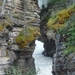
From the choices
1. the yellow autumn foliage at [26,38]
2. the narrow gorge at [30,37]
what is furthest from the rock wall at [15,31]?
the yellow autumn foliage at [26,38]

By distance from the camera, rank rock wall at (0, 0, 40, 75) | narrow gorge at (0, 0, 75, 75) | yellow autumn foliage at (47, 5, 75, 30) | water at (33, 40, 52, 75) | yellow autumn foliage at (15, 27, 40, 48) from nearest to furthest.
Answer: narrow gorge at (0, 0, 75, 75) → yellow autumn foliage at (47, 5, 75, 30) → rock wall at (0, 0, 40, 75) → yellow autumn foliage at (15, 27, 40, 48) → water at (33, 40, 52, 75)

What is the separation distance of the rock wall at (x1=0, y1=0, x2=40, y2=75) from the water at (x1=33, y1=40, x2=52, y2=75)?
757 mm

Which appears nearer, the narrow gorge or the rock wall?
the narrow gorge

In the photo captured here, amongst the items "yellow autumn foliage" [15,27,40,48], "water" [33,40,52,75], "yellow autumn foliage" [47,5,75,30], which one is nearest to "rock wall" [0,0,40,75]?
"yellow autumn foliage" [15,27,40,48]

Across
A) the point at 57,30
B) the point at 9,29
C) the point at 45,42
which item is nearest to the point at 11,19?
the point at 9,29

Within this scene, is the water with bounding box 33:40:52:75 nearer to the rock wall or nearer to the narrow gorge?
the narrow gorge

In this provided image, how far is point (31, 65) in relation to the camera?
12336 mm

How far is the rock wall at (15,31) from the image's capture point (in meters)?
10.1

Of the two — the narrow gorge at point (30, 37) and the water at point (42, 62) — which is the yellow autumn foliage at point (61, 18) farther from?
the water at point (42, 62)

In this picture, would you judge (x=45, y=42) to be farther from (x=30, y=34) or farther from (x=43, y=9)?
(x=30, y=34)

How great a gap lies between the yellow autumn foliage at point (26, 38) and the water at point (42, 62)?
3.53 ft

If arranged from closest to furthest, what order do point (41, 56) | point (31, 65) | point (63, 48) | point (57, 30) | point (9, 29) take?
1. point (63, 48)
2. point (57, 30)
3. point (9, 29)
4. point (31, 65)
5. point (41, 56)

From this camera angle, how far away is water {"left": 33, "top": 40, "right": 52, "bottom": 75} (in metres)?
13.2

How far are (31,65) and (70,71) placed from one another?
16.1 feet
